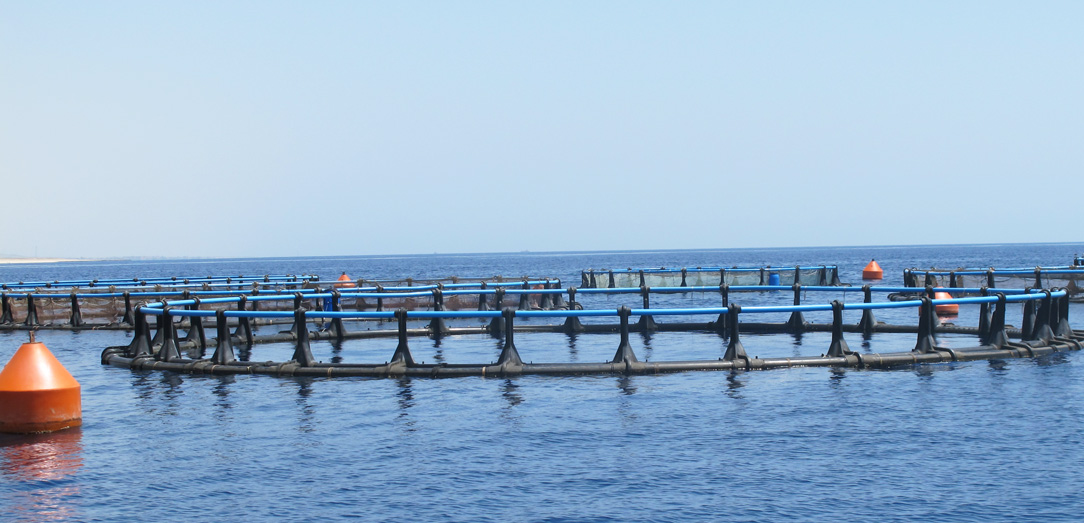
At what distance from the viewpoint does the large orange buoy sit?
13164 mm

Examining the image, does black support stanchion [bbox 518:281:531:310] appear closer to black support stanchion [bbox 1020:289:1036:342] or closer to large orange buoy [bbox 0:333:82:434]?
black support stanchion [bbox 1020:289:1036:342]

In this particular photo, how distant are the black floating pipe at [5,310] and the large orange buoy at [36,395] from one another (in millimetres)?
22405

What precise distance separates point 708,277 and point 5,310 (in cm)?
3142

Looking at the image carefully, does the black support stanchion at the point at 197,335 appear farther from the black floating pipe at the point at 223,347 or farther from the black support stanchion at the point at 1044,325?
the black support stanchion at the point at 1044,325

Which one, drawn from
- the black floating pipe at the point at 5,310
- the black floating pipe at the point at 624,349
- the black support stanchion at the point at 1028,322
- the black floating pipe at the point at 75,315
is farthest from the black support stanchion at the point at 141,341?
the black support stanchion at the point at 1028,322

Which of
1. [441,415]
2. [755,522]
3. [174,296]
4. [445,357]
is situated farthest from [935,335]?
[174,296]

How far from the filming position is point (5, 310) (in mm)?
33812

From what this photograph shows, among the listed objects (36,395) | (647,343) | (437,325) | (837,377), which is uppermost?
(36,395)

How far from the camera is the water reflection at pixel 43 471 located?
30.8 ft

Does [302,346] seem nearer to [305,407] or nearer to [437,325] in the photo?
[305,407]

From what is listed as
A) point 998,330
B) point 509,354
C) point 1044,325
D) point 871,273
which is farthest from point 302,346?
point 871,273

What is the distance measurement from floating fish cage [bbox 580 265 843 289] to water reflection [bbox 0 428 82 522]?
3390cm

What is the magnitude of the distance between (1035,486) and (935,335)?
1502 cm

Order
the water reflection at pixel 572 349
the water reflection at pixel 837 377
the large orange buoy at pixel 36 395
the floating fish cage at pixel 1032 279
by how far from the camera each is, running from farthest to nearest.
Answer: the floating fish cage at pixel 1032 279, the water reflection at pixel 572 349, the water reflection at pixel 837 377, the large orange buoy at pixel 36 395
